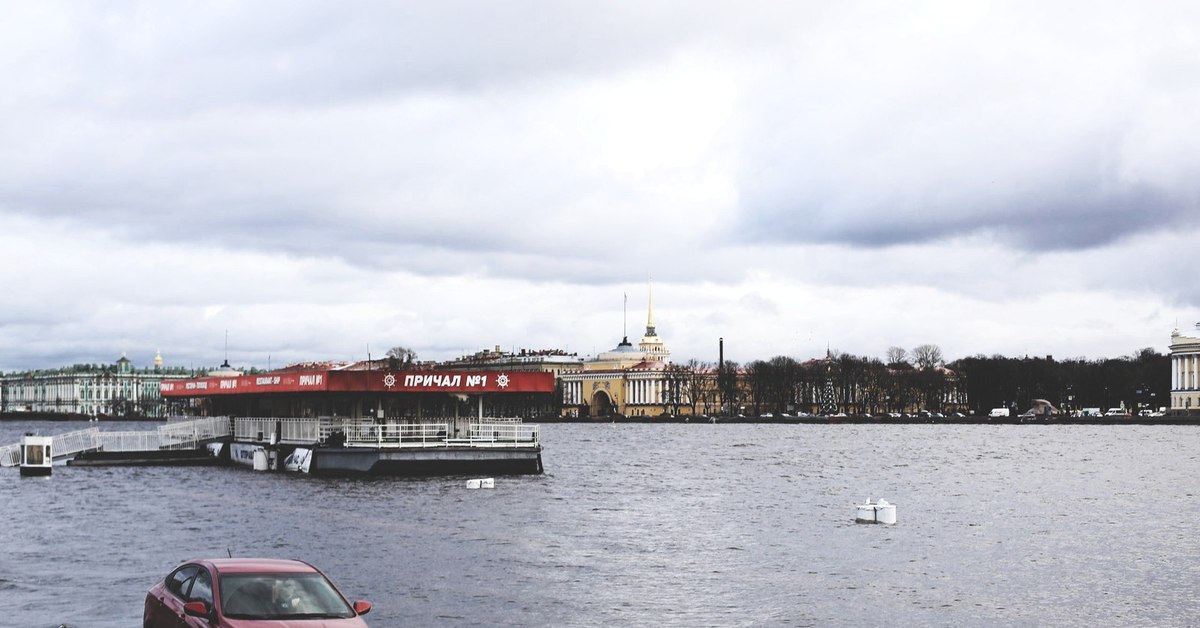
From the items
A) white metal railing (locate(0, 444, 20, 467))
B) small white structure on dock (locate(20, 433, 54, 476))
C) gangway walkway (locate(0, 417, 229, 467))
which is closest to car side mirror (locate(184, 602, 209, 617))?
small white structure on dock (locate(20, 433, 54, 476))

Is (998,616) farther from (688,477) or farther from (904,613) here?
(688,477)

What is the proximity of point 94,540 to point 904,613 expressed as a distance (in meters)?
25.4

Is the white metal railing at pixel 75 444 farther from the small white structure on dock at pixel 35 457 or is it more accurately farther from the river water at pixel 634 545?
the small white structure on dock at pixel 35 457

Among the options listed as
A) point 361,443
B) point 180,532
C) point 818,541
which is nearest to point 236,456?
point 361,443

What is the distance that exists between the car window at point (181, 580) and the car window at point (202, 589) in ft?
0.60

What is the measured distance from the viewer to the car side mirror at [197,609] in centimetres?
1970

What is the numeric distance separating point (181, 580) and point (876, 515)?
33626 mm

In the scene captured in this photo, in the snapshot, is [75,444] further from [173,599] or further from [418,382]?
[173,599]

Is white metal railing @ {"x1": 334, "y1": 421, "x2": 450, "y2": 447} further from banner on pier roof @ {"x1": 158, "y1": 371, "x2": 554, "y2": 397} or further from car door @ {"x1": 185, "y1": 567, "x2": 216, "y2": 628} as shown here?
car door @ {"x1": 185, "y1": 567, "x2": 216, "y2": 628}

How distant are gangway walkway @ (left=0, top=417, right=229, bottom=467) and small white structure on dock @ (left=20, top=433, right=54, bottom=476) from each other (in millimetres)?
7638

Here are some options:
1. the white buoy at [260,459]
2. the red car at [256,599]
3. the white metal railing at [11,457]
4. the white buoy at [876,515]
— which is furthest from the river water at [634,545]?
the white metal railing at [11,457]

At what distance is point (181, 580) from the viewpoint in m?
→ 21.3

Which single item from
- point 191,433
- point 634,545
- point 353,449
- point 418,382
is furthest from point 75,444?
point 634,545

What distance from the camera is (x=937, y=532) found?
47969mm
